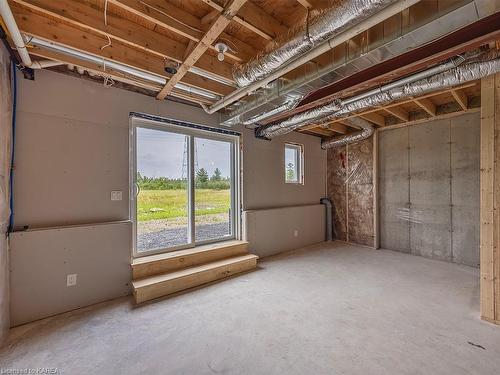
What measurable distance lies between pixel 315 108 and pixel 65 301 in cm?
380

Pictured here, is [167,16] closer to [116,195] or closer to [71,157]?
[71,157]

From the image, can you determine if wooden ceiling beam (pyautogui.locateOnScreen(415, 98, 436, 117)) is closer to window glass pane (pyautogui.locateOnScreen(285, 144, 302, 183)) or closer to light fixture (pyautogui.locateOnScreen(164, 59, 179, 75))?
window glass pane (pyautogui.locateOnScreen(285, 144, 302, 183))

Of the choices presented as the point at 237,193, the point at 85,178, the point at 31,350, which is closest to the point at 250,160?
the point at 237,193

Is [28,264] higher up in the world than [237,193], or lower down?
lower down

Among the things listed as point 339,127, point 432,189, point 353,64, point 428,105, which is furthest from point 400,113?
point 353,64

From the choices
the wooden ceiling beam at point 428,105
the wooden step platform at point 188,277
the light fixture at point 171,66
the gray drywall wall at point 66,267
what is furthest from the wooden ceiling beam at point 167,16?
the wooden ceiling beam at point 428,105

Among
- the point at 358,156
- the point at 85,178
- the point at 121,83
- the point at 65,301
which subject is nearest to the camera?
the point at 65,301

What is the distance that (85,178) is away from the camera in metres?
2.54

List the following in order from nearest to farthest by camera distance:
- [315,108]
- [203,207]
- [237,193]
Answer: [315,108]
[203,207]
[237,193]

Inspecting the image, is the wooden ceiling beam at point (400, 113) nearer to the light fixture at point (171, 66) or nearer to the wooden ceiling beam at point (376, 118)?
the wooden ceiling beam at point (376, 118)

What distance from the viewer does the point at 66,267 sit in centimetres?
233

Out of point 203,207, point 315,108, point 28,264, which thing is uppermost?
point 315,108

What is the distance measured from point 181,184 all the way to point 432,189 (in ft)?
14.4

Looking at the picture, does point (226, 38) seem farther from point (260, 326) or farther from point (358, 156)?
point (358, 156)
